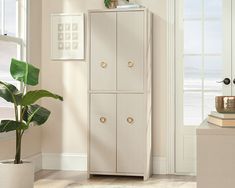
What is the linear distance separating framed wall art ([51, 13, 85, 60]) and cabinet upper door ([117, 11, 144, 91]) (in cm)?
63

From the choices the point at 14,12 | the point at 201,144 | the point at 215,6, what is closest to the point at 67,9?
the point at 14,12

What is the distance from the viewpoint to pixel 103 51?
522 centimetres

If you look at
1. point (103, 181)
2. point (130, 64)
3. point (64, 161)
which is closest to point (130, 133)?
point (103, 181)

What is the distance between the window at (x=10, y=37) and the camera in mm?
4785

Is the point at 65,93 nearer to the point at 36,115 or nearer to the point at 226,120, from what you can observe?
the point at 36,115

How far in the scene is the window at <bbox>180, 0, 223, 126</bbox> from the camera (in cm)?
529

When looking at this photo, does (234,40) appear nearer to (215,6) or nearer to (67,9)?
(215,6)

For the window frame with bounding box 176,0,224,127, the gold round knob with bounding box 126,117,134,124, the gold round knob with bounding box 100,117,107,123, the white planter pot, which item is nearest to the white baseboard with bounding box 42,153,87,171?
the gold round knob with bounding box 100,117,107,123

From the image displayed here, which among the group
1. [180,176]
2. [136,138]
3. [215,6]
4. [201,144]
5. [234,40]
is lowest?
[180,176]

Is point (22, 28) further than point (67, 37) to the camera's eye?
No

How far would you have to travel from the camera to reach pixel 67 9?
569cm

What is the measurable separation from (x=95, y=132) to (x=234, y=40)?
6.08 ft

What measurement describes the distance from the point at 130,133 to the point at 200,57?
117 cm

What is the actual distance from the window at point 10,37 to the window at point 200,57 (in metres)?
1.82
